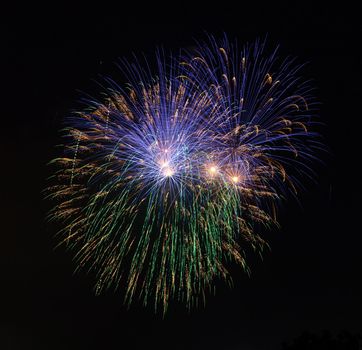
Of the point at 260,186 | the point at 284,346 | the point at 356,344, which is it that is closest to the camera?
the point at 356,344

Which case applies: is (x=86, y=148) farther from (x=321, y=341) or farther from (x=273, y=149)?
(x=321, y=341)

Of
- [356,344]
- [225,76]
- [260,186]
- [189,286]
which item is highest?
[225,76]

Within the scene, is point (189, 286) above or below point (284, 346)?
above

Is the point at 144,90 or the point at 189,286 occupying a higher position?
the point at 144,90

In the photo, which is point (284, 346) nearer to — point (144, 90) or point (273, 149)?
point (273, 149)

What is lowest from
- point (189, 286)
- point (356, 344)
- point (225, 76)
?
point (356, 344)

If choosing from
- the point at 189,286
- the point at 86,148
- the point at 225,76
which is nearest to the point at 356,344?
the point at 189,286

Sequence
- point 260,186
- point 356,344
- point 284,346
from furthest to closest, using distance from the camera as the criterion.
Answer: point 260,186
point 284,346
point 356,344

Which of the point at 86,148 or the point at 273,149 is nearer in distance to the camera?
the point at 273,149

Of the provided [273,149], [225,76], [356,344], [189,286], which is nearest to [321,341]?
[356,344]
